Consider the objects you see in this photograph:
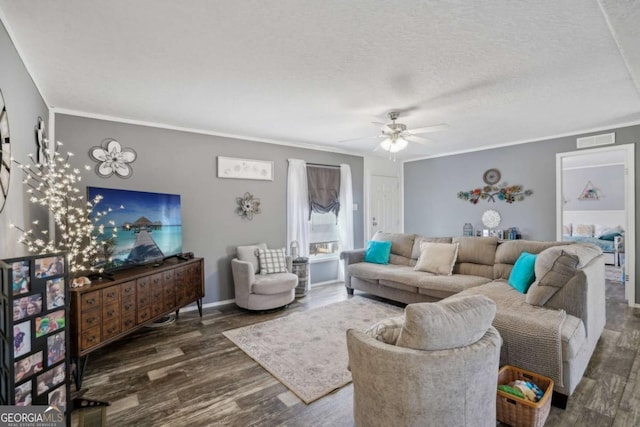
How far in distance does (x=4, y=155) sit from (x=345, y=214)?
4.74 m

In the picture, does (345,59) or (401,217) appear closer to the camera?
(345,59)

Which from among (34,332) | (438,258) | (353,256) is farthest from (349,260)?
(34,332)

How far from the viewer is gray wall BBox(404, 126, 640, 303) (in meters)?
4.86

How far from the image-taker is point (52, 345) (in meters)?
1.61

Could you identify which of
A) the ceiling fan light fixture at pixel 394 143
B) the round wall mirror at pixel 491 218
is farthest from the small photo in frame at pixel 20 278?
the round wall mirror at pixel 491 218

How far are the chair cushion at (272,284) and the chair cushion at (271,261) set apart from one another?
17 centimetres

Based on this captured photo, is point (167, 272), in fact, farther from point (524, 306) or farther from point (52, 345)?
point (524, 306)

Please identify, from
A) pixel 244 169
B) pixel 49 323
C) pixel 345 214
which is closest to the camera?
pixel 49 323

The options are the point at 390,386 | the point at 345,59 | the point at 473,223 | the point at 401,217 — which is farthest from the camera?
the point at 401,217

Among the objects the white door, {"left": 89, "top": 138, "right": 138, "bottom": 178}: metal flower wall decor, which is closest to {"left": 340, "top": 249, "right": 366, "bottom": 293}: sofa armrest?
the white door

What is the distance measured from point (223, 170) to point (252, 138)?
70cm

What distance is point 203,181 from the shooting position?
4.38m

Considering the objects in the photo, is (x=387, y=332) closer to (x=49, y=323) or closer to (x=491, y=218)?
(x=49, y=323)

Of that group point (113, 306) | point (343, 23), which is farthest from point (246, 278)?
point (343, 23)
